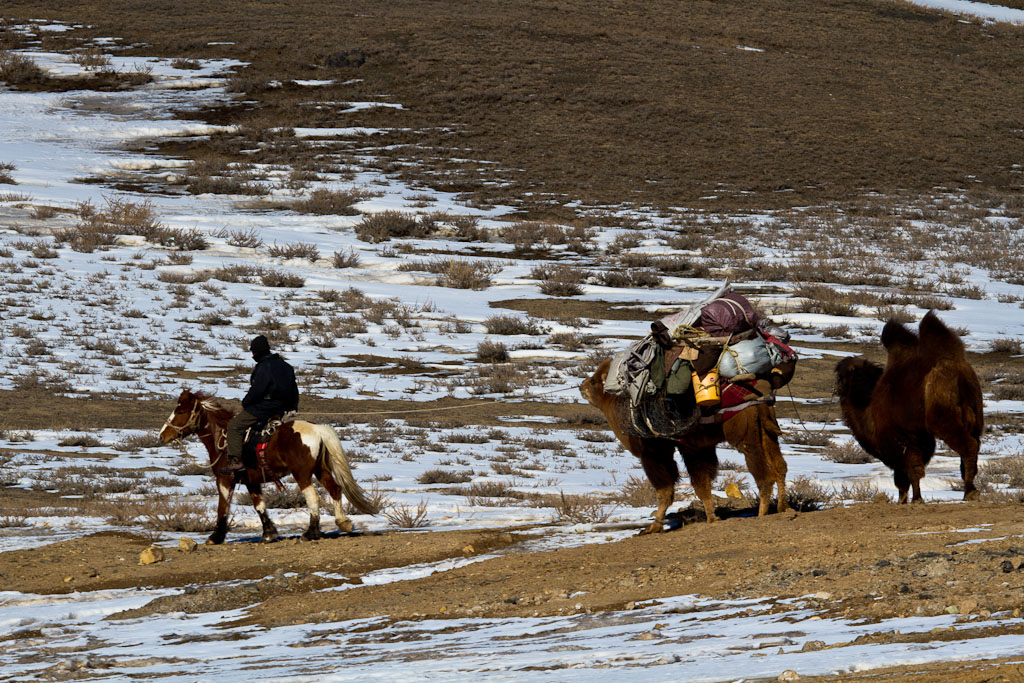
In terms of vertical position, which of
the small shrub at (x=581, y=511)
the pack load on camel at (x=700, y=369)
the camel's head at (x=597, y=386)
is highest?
the pack load on camel at (x=700, y=369)

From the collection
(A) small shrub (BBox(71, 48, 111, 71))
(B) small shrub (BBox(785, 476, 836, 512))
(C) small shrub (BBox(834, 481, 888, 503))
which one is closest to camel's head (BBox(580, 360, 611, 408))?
(B) small shrub (BBox(785, 476, 836, 512))

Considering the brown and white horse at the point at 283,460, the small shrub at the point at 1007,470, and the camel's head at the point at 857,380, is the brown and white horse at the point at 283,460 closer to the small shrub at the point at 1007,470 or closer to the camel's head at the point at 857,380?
the camel's head at the point at 857,380

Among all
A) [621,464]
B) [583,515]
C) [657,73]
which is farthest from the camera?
[657,73]

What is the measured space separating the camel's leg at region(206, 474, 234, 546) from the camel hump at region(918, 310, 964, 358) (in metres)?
6.04

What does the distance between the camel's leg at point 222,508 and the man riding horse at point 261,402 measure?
0.14 metres

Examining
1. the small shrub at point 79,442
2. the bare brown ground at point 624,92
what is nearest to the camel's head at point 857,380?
the small shrub at point 79,442

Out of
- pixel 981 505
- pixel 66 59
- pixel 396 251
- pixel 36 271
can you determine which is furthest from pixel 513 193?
pixel 981 505

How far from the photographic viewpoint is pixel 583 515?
10.7 meters

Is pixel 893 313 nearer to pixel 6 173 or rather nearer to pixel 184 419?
pixel 184 419

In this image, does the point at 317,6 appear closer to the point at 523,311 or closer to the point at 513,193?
the point at 513,193

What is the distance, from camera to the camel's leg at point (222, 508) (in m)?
10.1

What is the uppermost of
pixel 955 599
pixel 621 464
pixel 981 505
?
pixel 955 599

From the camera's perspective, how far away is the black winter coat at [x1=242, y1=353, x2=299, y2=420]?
32.4 ft

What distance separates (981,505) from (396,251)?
23.6 metres
